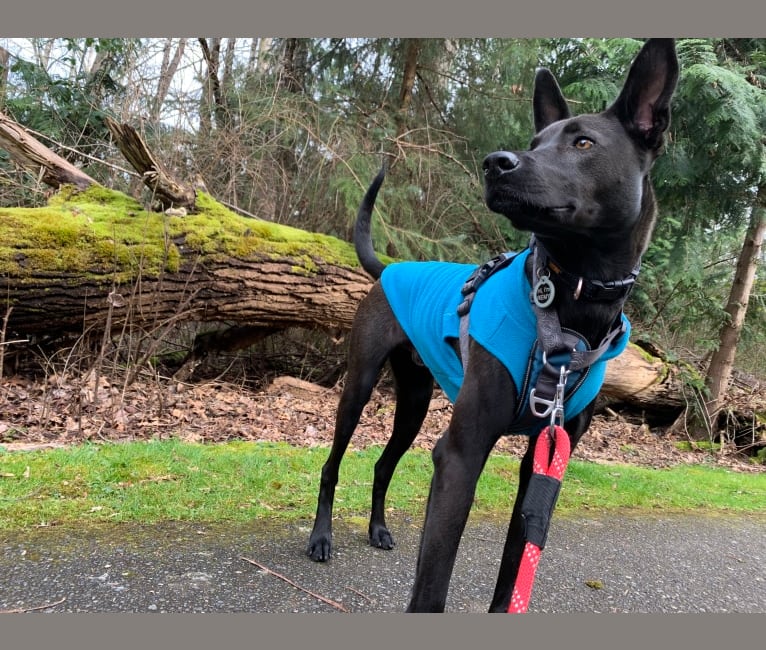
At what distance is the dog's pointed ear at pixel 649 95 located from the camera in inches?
80.2

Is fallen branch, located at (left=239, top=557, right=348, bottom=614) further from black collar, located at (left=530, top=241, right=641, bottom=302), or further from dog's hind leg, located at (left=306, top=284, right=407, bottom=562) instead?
black collar, located at (left=530, top=241, right=641, bottom=302)

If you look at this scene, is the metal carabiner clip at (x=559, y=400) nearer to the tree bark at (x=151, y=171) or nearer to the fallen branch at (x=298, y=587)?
the fallen branch at (x=298, y=587)

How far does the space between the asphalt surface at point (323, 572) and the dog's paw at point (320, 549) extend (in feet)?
0.16

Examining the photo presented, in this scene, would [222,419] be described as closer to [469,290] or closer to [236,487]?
[236,487]

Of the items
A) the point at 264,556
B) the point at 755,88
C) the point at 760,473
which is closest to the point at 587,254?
the point at 264,556

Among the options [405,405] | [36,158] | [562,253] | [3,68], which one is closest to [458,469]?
[562,253]

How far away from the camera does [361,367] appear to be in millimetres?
3152

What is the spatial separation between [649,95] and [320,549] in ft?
8.05

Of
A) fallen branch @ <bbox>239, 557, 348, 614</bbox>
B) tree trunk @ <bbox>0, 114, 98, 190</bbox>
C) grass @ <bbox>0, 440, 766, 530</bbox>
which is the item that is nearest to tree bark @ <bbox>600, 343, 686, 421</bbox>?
grass @ <bbox>0, 440, 766, 530</bbox>

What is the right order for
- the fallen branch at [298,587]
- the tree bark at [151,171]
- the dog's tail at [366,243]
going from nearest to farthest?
the fallen branch at [298,587] < the dog's tail at [366,243] < the tree bark at [151,171]

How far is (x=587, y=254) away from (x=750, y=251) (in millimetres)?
6839

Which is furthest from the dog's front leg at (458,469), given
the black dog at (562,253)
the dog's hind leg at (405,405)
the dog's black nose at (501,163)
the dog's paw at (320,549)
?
the dog's hind leg at (405,405)

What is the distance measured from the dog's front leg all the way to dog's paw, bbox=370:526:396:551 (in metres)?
1.10

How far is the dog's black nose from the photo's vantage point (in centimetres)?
184
